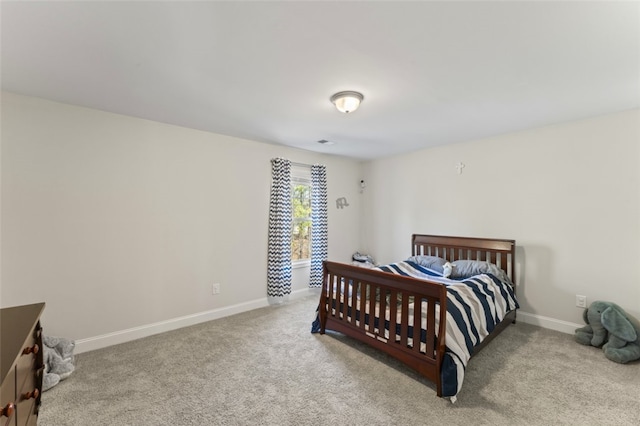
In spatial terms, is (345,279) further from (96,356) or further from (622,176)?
(622,176)

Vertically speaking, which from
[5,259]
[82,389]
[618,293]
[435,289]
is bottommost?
[82,389]

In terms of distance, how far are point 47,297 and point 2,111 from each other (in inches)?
62.6

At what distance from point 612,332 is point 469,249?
145 cm

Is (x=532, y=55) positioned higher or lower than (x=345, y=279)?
higher

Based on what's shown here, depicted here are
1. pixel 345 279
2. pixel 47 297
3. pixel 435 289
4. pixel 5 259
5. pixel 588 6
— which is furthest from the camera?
Answer: pixel 345 279

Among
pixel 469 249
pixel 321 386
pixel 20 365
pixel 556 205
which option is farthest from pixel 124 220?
pixel 556 205

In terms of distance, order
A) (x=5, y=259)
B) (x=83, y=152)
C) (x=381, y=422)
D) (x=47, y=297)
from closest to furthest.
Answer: (x=381, y=422), (x=5, y=259), (x=47, y=297), (x=83, y=152)

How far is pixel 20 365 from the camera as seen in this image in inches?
44.9

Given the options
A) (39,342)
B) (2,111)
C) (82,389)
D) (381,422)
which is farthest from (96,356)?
(381,422)

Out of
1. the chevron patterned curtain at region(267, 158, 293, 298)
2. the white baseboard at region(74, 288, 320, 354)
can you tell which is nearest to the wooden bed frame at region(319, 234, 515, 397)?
the chevron patterned curtain at region(267, 158, 293, 298)

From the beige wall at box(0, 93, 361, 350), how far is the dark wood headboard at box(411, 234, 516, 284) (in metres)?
2.31

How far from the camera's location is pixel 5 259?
7.49 ft

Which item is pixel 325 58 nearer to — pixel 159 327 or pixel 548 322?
pixel 159 327

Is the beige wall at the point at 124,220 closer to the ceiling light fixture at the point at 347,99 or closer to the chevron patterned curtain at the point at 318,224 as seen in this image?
the chevron patterned curtain at the point at 318,224
